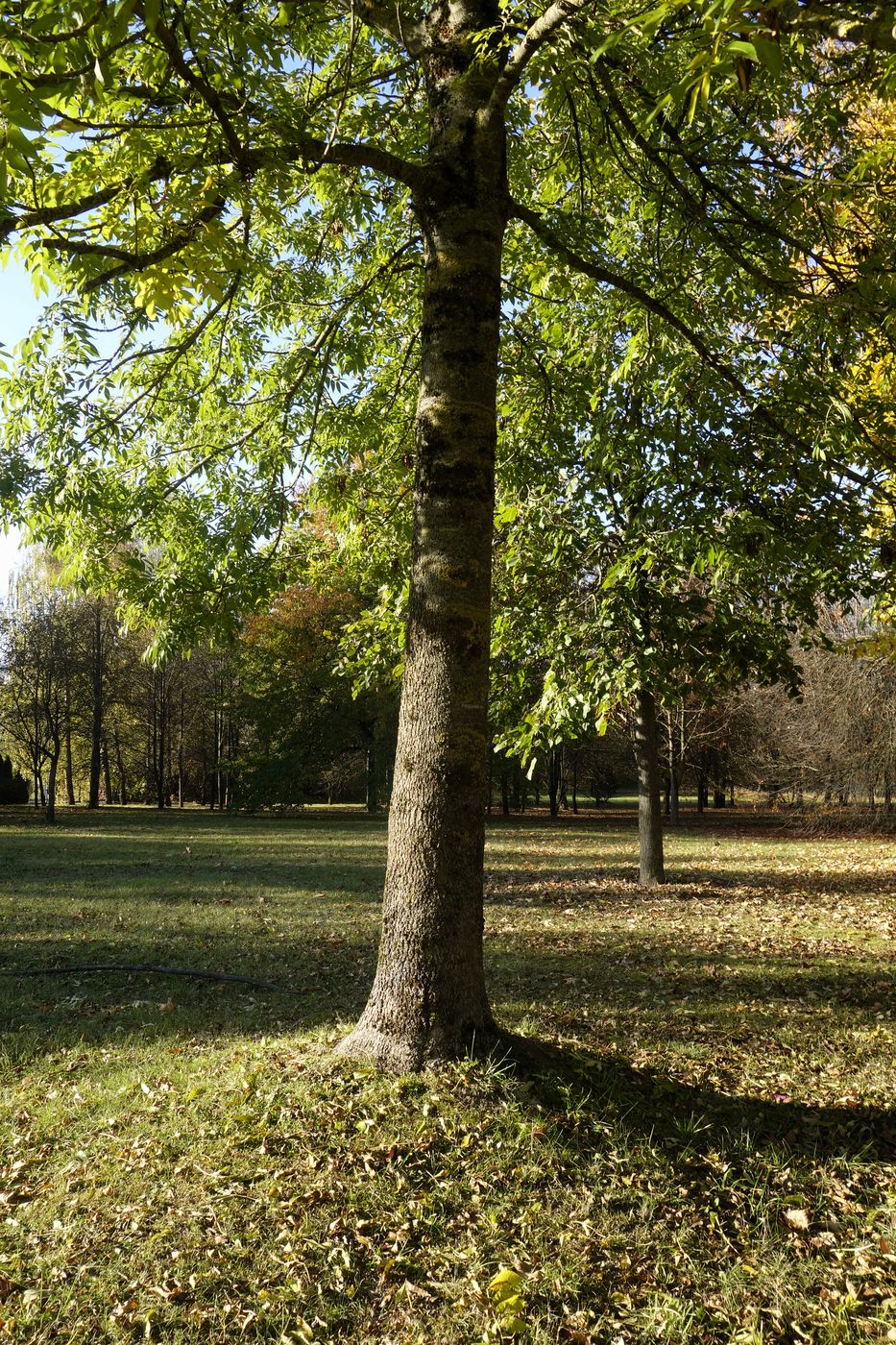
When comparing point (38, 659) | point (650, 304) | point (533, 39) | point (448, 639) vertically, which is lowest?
point (448, 639)

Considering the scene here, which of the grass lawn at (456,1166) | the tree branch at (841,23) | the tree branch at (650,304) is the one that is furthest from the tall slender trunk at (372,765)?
Answer: the tree branch at (841,23)

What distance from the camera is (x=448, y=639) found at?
14.5 feet

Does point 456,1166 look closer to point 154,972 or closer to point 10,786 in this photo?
point 154,972

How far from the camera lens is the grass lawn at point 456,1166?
312cm

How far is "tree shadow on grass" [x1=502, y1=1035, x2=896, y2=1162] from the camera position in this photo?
13.6ft

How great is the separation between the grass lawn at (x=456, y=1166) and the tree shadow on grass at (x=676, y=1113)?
2cm

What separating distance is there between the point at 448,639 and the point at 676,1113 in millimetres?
2659

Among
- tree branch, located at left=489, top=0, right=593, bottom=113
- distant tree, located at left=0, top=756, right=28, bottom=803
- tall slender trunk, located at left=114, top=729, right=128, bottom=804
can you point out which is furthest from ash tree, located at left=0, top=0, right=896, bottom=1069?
tall slender trunk, located at left=114, top=729, right=128, bottom=804

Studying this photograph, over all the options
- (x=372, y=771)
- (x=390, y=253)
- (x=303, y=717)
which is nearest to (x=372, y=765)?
(x=372, y=771)

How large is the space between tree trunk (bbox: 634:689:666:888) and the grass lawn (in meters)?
5.70

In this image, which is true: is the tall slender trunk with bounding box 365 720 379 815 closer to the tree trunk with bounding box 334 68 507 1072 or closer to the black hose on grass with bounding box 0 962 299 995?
the black hose on grass with bounding box 0 962 299 995

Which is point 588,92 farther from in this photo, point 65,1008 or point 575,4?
point 65,1008

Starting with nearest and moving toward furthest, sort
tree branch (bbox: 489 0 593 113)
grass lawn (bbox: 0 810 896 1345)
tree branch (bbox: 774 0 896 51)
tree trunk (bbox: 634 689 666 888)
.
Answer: tree branch (bbox: 774 0 896 51) → grass lawn (bbox: 0 810 896 1345) → tree branch (bbox: 489 0 593 113) → tree trunk (bbox: 634 689 666 888)

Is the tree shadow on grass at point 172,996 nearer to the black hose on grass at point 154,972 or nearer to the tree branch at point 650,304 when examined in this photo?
the black hose on grass at point 154,972
